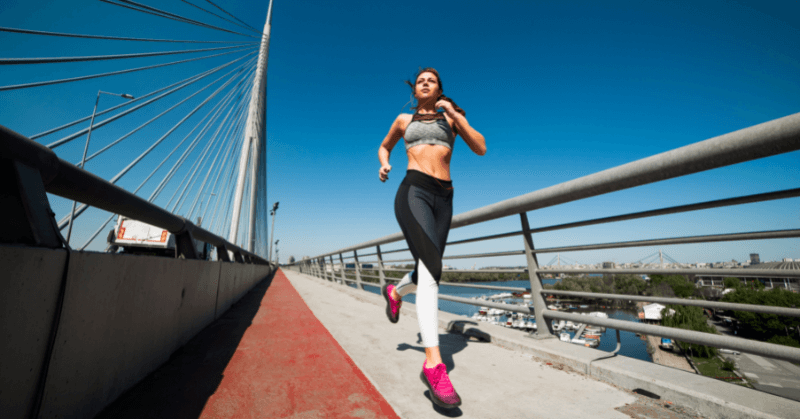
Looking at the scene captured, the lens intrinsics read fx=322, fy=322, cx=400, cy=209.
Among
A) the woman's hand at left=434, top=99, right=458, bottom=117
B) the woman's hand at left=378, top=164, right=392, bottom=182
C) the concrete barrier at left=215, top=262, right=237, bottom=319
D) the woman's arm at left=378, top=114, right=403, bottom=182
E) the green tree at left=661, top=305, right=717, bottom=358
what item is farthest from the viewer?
the concrete barrier at left=215, top=262, right=237, bottom=319

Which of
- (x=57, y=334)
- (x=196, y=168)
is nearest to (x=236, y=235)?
(x=196, y=168)

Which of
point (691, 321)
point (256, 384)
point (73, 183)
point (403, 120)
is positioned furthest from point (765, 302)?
point (73, 183)

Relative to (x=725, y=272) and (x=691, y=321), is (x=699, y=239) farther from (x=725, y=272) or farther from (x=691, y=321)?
(x=691, y=321)

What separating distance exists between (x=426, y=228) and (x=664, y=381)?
1.26m

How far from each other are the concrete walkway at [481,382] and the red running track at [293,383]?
0.32 feet

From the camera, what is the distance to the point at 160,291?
1.67 metres

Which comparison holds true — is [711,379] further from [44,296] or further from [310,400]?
[44,296]

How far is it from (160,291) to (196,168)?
1103cm

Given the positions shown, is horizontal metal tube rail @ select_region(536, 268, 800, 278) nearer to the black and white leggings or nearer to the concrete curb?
the concrete curb

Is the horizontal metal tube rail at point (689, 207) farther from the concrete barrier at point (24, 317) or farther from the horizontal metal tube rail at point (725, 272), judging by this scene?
the concrete barrier at point (24, 317)

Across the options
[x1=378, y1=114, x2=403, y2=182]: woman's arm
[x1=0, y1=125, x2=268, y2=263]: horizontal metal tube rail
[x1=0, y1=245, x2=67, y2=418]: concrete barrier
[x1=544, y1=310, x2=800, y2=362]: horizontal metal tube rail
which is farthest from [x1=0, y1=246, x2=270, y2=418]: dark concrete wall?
[x1=544, y1=310, x2=800, y2=362]: horizontal metal tube rail

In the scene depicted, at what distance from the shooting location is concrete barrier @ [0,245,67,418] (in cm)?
77

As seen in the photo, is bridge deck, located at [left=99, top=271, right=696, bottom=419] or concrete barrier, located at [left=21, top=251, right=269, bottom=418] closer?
concrete barrier, located at [left=21, top=251, right=269, bottom=418]

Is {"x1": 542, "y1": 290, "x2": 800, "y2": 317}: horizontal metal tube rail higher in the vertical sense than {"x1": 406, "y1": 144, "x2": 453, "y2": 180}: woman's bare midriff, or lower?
lower
